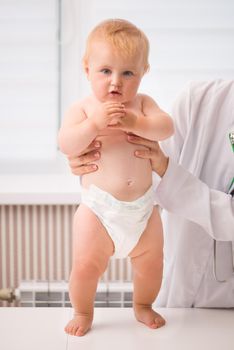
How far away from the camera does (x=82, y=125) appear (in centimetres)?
101

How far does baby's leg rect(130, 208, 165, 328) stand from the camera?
3.67 ft

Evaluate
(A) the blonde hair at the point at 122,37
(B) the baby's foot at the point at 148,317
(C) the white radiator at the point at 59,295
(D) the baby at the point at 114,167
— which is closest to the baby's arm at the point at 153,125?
(D) the baby at the point at 114,167

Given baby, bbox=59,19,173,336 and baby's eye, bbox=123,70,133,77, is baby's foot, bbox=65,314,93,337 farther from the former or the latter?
baby's eye, bbox=123,70,133,77

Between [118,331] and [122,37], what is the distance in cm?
63

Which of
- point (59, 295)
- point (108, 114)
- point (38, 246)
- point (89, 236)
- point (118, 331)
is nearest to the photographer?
point (108, 114)

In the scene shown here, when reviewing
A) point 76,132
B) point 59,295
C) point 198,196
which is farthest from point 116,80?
point 59,295

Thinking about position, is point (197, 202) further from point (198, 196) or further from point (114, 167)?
point (114, 167)

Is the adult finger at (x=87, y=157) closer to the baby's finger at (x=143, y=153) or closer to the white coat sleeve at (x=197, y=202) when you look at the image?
the baby's finger at (x=143, y=153)

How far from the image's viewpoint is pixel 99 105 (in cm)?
102

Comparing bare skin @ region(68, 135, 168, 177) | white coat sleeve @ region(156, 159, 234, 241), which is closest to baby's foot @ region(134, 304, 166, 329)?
white coat sleeve @ region(156, 159, 234, 241)

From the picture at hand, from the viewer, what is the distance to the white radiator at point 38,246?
6.98 ft

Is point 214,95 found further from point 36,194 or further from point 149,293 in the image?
point 36,194

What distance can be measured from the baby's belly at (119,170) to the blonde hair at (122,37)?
0.55 feet

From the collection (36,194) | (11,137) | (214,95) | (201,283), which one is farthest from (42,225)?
(214,95)
